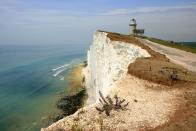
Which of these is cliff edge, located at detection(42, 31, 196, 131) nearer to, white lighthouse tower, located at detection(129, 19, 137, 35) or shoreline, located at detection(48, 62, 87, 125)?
shoreline, located at detection(48, 62, 87, 125)

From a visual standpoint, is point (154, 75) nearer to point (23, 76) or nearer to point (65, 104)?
point (65, 104)

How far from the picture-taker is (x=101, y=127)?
15.0m

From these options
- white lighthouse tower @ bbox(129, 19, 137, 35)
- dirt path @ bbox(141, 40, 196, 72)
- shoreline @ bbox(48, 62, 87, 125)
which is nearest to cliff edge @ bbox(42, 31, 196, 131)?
dirt path @ bbox(141, 40, 196, 72)

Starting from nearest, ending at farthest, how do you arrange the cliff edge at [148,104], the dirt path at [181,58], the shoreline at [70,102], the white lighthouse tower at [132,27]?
the cliff edge at [148,104]
the dirt path at [181,58]
the shoreline at [70,102]
the white lighthouse tower at [132,27]

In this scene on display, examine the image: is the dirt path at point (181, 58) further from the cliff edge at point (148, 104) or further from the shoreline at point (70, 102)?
the shoreline at point (70, 102)

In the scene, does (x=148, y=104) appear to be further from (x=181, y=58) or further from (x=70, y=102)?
(x=70, y=102)

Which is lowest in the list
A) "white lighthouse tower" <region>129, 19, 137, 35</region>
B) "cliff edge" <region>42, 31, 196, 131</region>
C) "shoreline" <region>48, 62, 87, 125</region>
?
"shoreline" <region>48, 62, 87, 125</region>

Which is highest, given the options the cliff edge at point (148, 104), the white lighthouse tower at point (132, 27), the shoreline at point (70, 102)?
the white lighthouse tower at point (132, 27)

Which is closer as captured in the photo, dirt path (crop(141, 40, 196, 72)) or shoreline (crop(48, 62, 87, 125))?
dirt path (crop(141, 40, 196, 72))

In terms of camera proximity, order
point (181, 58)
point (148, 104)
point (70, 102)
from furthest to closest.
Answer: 1. point (70, 102)
2. point (181, 58)
3. point (148, 104)

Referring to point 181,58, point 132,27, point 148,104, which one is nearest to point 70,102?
point 132,27

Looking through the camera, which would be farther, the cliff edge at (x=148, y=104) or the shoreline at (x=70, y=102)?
the shoreline at (x=70, y=102)

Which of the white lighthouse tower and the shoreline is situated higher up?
the white lighthouse tower

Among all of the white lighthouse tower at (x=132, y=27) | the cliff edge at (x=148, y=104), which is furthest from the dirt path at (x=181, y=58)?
the white lighthouse tower at (x=132, y=27)
